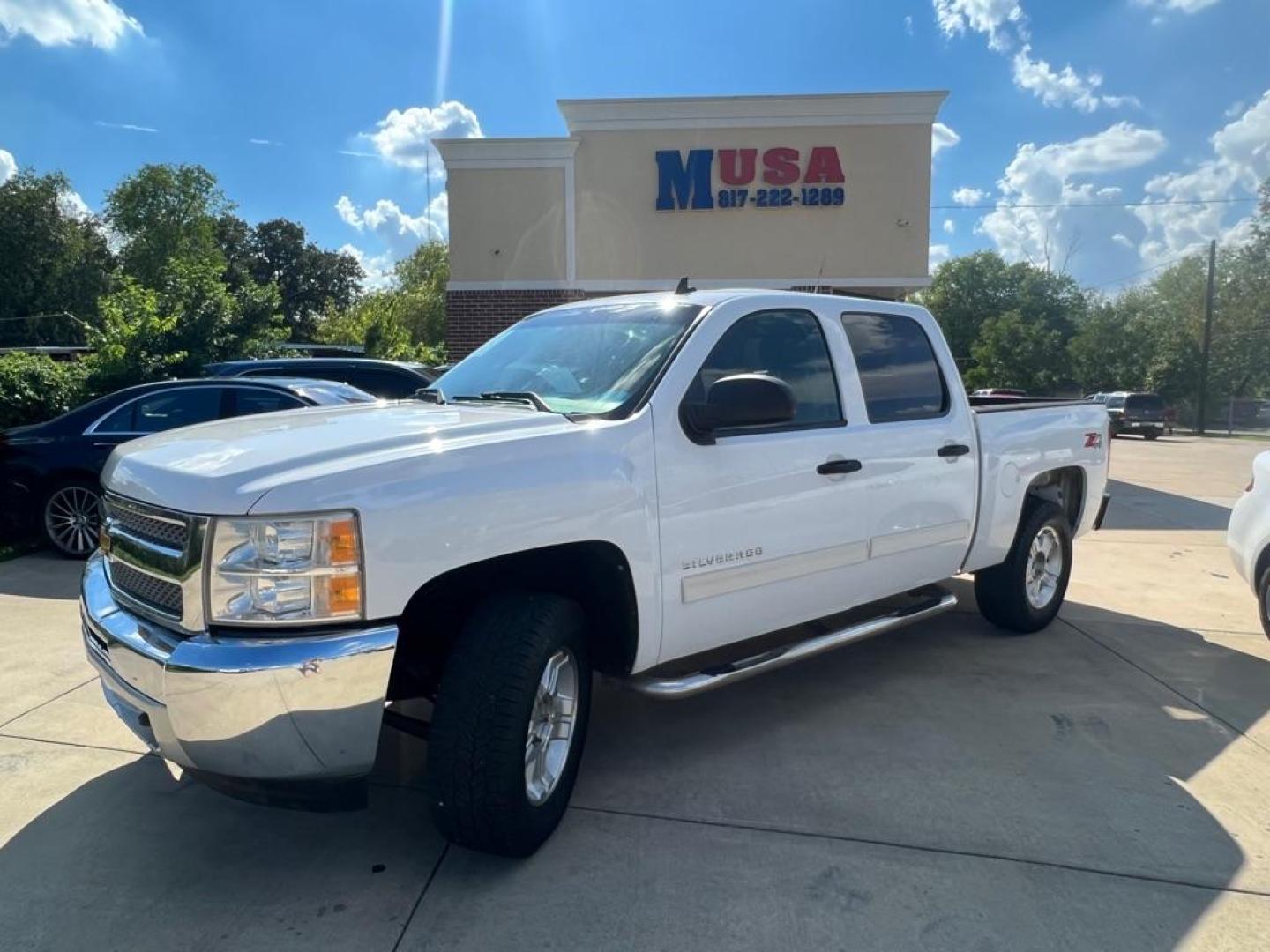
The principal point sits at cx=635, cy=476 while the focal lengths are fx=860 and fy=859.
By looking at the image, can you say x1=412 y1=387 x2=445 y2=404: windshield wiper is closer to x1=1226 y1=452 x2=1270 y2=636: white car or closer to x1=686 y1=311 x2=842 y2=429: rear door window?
x1=686 y1=311 x2=842 y2=429: rear door window

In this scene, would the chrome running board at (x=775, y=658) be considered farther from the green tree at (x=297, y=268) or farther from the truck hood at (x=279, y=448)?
the green tree at (x=297, y=268)

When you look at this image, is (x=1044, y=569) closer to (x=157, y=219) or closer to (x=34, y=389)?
(x=34, y=389)

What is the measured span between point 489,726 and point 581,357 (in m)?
1.72

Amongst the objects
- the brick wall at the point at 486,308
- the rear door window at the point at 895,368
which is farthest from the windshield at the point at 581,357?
the brick wall at the point at 486,308

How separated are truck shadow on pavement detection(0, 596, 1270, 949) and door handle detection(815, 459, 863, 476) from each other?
1239 mm

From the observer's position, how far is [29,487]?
24.3ft

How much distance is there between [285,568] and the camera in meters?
2.42

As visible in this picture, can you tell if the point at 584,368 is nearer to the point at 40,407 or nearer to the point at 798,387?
the point at 798,387

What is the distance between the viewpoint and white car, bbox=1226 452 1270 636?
530 cm

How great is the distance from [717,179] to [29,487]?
37.4 ft

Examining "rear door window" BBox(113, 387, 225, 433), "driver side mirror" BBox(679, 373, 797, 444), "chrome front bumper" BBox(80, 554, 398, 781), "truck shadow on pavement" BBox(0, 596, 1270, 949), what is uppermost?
"driver side mirror" BBox(679, 373, 797, 444)

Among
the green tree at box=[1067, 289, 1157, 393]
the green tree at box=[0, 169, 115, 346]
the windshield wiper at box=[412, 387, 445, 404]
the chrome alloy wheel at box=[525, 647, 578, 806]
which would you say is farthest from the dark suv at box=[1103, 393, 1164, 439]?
the green tree at box=[0, 169, 115, 346]

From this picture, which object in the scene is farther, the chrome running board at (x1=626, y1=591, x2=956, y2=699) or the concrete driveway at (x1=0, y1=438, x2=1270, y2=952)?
the chrome running board at (x1=626, y1=591, x2=956, y2=699)

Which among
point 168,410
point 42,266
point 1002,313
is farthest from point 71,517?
point 1002,313
